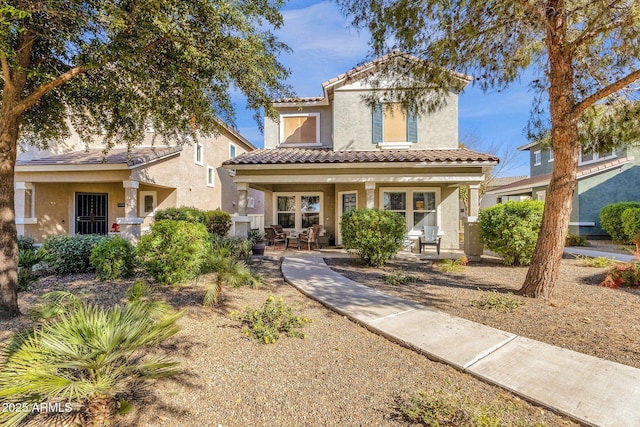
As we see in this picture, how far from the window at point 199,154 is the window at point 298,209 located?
214 inches

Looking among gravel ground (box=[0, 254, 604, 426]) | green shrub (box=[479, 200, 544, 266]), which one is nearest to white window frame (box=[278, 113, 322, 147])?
green shrub (box=[479, 200, 544, 266])

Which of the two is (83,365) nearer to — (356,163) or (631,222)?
(356,163)

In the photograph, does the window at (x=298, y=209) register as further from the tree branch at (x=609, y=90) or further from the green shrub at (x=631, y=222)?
the green shrub at (x=631, y=222)

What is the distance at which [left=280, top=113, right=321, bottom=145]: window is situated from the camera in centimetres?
1369

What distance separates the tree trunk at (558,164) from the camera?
212 inches

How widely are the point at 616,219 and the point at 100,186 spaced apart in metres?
24.2

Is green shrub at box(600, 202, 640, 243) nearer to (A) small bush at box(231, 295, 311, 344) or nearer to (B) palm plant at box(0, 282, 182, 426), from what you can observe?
(A) small bush at box(231, 295, 311, 344)

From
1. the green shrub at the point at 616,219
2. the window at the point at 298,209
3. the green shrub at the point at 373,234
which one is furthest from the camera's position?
the green shrub at the point at 616,219

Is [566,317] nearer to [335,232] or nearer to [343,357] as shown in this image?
[343,357]

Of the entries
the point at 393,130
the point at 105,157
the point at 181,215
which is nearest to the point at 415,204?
the point at 393,130

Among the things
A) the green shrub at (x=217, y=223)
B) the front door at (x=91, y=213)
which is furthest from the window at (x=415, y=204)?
the front door at (x=91, y=213)

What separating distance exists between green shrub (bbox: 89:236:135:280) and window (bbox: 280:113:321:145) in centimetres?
835

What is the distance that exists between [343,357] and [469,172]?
8.93 meters

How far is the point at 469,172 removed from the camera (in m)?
10.4
